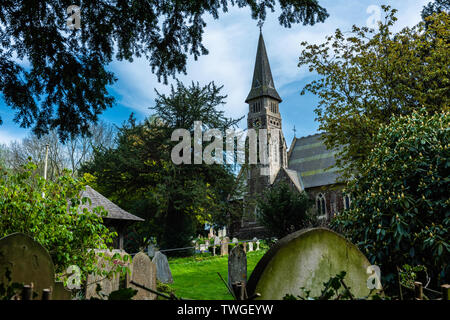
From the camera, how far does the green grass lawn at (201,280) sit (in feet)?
29.8

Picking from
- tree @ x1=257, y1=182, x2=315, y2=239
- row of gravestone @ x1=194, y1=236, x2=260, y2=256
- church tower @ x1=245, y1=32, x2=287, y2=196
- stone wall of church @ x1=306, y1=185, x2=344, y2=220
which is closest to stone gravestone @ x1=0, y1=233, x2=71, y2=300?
row of gravestone @ x1=194, y1=236, x2=260, y2=256

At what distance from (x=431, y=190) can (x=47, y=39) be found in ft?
18.7

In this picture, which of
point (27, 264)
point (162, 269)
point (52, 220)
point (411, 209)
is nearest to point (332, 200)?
point (162, 269)

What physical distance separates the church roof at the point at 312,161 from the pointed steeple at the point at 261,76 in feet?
26.1

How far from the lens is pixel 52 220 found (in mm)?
4684

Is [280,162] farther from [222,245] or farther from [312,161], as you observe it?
[222,245]

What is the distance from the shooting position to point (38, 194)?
15.3ft

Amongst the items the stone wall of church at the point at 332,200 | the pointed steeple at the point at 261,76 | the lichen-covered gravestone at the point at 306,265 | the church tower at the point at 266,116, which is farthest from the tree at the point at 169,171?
the pointed steeple at the point at 261,76

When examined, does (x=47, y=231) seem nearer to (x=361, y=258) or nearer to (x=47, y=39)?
(x=47, y=39)

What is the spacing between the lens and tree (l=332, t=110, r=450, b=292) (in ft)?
15.8

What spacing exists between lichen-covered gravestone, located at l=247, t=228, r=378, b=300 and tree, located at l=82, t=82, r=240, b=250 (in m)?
16.6

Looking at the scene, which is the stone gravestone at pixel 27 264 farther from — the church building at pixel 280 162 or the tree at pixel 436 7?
the church building at pixel 280 162

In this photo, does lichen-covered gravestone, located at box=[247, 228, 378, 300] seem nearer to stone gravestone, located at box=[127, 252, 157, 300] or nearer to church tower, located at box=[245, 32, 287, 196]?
stone gravestone, located at box=[127, 252, 157, 300]

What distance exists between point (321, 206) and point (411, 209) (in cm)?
3324
